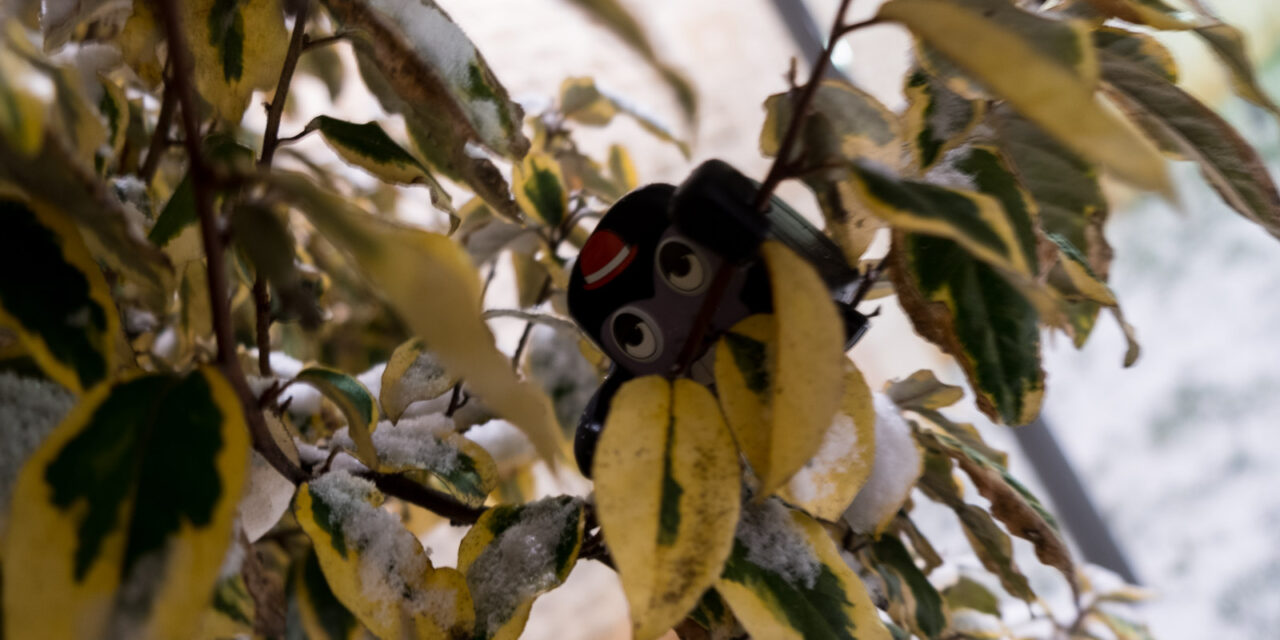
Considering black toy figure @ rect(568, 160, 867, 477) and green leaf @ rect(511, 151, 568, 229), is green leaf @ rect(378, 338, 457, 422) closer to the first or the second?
black toy figure @ rect(568, 160, 867, 477)

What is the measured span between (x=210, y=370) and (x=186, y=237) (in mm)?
128

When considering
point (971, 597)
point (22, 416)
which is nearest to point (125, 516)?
point (22, 416)

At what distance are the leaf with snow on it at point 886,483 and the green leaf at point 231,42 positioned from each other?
1.18ft

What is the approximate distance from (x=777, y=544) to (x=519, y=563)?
119 millimetres

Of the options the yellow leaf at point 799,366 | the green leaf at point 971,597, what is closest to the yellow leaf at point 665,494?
the yellow leaf at point 799,366

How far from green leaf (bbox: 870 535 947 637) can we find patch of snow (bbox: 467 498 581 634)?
223 millimetres

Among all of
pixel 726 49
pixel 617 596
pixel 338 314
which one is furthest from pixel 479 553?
pixel 726 49

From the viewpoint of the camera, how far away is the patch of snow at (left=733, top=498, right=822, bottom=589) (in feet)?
1.11

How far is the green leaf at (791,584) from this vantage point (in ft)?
1.02

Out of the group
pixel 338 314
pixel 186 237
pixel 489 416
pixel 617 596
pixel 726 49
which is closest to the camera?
pixel 186 237

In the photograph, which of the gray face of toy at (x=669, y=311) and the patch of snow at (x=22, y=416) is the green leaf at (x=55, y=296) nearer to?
the patch of snow at (x=22, y=416)

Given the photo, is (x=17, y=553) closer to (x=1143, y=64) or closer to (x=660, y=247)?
(x=660, y=247)

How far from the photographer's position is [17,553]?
0.21 m

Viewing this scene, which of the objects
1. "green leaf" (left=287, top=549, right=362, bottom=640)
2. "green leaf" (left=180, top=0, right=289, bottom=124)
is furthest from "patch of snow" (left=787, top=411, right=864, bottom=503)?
"green leaf" (left=180, top=0, right=289, bottom=124)
